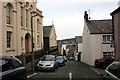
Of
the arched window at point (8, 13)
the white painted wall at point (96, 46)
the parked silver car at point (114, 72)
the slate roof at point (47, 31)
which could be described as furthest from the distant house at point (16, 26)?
the slate roof at point (47, 31)

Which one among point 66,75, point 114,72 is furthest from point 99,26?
point 114,72

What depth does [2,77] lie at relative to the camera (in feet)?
31.3

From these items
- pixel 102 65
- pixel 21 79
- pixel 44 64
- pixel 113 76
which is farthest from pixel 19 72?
pixel 102 65

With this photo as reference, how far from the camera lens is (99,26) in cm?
4450

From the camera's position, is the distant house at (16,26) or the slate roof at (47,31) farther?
the slate roof at (47,31)

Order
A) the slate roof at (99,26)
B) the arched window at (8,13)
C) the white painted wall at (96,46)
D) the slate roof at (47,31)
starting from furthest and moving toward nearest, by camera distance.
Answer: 1. the slate roof at (47,31)
2. the slate roof at (99,26)
3. the white painted wall at (96,46)
4. the arched window at (8,13)

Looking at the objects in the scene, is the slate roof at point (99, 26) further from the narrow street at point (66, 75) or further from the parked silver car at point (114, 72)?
the parked silver car at point (114, 72)

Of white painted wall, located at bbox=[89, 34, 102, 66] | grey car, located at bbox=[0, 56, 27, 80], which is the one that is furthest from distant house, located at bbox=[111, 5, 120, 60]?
grey car, located at bbox=[0, 56, 27, 80]

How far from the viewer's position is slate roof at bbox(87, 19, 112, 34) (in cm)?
4258

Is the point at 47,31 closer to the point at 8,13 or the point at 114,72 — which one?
the point at 8,13

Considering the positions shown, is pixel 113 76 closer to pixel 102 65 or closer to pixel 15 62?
pixel 15 62

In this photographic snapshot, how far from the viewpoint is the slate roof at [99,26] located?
42584 millimetres

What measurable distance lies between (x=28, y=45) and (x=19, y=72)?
2626 centimetres

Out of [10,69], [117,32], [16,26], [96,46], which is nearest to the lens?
[10,69]
